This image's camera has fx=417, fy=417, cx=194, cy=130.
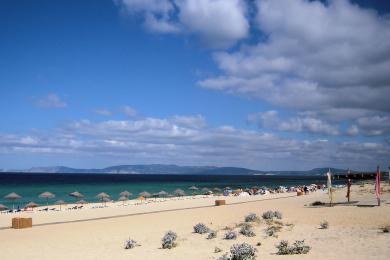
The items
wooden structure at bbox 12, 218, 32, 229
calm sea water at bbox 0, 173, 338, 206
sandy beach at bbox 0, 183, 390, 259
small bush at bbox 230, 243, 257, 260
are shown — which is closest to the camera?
small bush at bbox 230, 243, 257, 260

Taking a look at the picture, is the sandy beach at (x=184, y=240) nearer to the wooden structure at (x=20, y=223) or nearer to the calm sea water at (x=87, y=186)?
the wooden structure at (x=20, y=223)

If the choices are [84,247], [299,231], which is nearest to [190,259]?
[84,247]

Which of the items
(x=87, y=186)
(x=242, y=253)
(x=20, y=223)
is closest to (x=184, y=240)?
(x=242, y=253)

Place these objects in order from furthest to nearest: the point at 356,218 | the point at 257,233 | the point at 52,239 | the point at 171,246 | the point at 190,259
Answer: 1. the point at 356,218
2. the point at 52,239
3. the point at 257,233
4. the point at 171,246
5. the point at 190,259

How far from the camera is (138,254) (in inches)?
471

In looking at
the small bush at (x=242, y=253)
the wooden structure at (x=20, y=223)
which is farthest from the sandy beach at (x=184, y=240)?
the small bush at (x=242, y=253)

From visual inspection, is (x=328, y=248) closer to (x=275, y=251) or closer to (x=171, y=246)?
(x=275, y=251)

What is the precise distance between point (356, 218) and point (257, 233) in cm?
615

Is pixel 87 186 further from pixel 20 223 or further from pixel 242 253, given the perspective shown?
pixel 242 253

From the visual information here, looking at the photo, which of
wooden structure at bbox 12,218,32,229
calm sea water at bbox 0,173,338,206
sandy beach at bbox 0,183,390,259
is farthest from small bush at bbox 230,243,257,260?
calm sea water at bbox 0,173,338,206

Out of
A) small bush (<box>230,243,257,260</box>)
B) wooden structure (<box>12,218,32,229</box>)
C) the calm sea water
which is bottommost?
the calm sea water

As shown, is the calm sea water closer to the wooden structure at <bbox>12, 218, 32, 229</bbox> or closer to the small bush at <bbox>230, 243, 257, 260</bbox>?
the wooden structure at <bbox>12, 218, 32, 229</bbox>

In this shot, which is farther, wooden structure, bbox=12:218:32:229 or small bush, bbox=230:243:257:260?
wooden structure, bbox=12:218:32:229

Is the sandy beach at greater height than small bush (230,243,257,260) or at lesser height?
lesser
